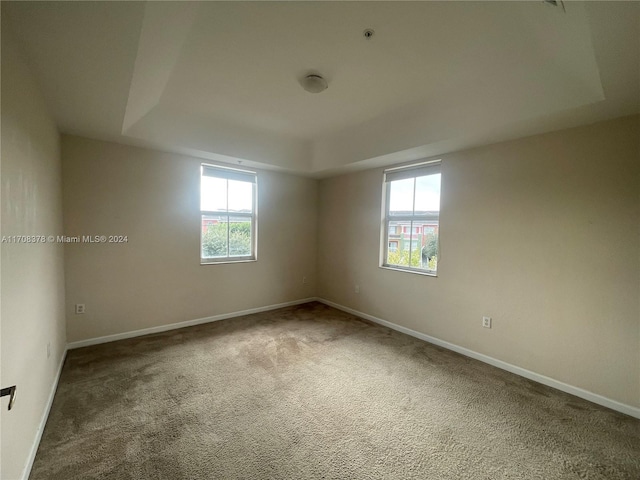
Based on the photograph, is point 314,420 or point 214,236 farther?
point 214,236

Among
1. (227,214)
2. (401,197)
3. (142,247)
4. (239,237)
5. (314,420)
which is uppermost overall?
(401,197)

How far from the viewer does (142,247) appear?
327 centimetres

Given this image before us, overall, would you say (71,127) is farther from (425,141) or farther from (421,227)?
(421,227)

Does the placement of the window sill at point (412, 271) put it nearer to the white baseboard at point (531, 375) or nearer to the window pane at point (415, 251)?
the window pane at point (415, 251)

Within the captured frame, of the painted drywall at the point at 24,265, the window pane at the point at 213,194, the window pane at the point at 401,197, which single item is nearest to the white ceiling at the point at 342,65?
the painted drywall at the point at 24,265

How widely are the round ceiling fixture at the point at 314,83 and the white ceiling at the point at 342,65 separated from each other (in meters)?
0.06

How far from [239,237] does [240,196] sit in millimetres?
615

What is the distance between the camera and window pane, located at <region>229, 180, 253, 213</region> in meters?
3.98

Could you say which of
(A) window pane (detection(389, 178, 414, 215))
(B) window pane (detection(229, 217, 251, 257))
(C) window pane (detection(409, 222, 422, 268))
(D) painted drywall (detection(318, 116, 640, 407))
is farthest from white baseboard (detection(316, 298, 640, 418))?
(B) window pane (detection(229, 217, 251, 257))

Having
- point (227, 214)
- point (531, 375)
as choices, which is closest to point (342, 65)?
point (227, 214)

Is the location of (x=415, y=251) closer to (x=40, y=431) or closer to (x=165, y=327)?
(x=165, y=327)

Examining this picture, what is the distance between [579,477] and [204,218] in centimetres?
411

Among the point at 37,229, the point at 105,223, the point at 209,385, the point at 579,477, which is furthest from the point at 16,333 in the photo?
the point at 579,477

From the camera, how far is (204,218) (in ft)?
12.3
